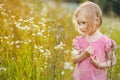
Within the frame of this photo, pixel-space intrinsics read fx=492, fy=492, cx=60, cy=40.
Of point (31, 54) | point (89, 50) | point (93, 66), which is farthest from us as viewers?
point (31, 54)

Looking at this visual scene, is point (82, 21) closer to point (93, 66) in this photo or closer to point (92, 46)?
point (92, 46)

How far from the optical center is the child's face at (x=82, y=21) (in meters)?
4.08

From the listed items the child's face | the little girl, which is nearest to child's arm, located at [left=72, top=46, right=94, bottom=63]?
the little girl

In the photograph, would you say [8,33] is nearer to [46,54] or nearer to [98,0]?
[46,54]

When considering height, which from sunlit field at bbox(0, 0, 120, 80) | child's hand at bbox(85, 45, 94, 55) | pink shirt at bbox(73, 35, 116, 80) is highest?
child's hand at bbox(85, 45, 94, 55)

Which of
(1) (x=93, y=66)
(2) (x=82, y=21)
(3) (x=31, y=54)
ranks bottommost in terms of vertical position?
(3) (x=31, y=54)

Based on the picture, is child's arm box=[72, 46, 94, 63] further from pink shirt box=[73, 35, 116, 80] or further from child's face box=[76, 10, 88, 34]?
child's face box=[76, 10, 88, 34]

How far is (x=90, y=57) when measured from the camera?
405 cm

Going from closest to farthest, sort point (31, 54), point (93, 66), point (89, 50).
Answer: point (89, 50), point (93, 66), point (31, 54)

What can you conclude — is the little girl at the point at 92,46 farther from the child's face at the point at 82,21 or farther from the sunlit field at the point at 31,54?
the sunlit field at the point at 31,54

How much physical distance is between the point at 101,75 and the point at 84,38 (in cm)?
35

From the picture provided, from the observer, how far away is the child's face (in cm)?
408

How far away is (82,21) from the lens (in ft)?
13.5

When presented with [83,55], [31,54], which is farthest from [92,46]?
[31,54]
